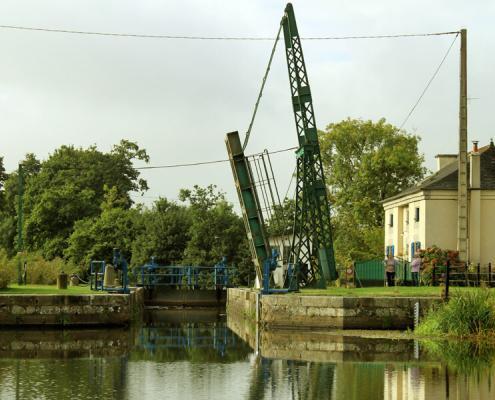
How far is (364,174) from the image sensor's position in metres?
69.0

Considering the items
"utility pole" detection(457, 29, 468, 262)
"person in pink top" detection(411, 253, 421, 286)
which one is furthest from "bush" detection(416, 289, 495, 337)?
"person in pink top" detection(411, 253, 421, 286)

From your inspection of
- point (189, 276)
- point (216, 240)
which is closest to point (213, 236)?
point (216, 240)

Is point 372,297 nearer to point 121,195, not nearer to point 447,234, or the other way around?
point 447,234

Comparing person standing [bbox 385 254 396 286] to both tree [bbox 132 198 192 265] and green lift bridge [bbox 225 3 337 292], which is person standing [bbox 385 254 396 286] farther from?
tree [bbox 132 198 192 265]

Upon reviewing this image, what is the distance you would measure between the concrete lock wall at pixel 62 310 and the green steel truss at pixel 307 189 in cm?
887

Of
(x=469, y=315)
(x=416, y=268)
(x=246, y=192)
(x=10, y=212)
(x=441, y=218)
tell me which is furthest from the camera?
(x=10, y=212)

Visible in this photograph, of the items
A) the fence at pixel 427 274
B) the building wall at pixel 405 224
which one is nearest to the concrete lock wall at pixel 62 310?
the fence at pixel 427 274

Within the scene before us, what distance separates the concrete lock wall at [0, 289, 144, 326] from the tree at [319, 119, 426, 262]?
36888mm

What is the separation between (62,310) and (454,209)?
23437mm

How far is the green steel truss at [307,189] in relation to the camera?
39000 millimetres

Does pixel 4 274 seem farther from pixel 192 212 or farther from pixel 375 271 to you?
pixel 192 212

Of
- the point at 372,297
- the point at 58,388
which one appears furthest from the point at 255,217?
the point at 58,388

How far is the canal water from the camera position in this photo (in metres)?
16.7

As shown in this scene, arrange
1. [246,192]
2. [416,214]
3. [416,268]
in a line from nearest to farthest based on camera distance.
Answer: [246,192] < [416,268] < [416,214]
